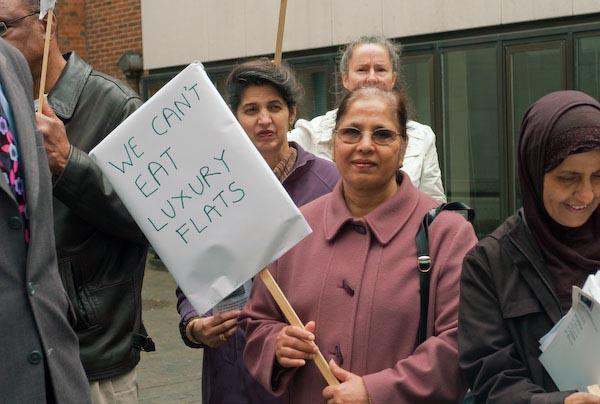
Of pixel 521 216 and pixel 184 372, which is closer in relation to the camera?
pixel 521 216

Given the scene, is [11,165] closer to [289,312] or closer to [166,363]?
[289,312]

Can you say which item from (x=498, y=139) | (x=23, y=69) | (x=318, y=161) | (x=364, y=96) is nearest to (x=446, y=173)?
(x=498, y=139)

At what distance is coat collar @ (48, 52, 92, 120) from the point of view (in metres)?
3.62

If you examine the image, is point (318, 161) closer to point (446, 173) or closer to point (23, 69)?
point (23, 69)

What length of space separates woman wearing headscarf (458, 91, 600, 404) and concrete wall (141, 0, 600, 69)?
544cm

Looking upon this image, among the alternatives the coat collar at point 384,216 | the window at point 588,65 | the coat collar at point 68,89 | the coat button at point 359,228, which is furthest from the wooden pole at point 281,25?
the window at point 588,65

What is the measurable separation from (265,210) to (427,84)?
22.1 ft

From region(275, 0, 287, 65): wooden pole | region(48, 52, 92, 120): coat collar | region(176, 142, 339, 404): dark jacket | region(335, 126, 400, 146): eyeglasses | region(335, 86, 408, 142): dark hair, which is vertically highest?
region(275, 0, 287, 65): wooden pole

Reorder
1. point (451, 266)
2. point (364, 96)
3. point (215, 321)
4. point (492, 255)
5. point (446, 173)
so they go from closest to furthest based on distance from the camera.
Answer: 1. point (492, 255)
2. point (451, 266)
3. point (364, 96)
4. point (215, 321)
5. point (446, 173)

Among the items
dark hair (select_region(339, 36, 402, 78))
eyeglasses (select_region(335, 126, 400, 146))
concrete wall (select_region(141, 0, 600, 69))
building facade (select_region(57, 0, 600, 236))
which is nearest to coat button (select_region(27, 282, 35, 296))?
eyeglasses (select_region(335, 126, 400, 146))

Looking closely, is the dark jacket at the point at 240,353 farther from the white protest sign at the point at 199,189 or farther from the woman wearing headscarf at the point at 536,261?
the woman wearing headscarf at the point at 536,261

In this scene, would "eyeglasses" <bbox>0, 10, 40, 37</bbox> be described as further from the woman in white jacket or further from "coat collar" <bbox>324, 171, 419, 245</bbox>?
the woman in white jacket

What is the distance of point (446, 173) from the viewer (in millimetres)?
9531

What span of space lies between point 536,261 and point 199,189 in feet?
3.42
